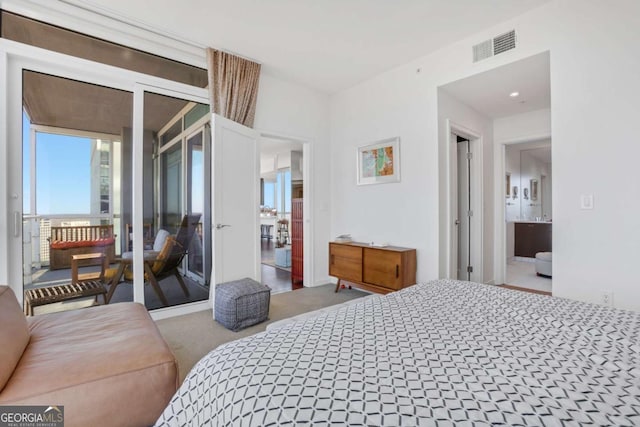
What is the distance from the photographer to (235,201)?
3404 millimetres

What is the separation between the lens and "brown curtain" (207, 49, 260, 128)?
335 centimetres

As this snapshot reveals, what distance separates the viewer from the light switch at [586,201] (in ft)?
7.82

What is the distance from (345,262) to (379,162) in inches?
56.3

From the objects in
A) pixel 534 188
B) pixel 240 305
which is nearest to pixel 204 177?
pixel 240 305

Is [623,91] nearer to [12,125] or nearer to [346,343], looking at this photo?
[346,343]

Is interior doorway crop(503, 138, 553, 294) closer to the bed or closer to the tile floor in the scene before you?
the tile floor

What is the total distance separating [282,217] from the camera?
31.3 ft

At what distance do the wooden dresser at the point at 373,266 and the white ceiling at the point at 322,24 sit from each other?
2.31m

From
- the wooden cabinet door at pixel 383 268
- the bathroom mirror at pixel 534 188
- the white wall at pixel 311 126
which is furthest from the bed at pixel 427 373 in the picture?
the bathroom mirror at pixel 534 188

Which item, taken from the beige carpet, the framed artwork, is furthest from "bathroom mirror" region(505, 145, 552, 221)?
the beige carpet

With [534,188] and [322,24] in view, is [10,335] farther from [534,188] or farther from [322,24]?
[534,188]

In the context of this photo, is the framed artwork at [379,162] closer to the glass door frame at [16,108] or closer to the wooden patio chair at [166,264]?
the wooden patio chair at [166,264]

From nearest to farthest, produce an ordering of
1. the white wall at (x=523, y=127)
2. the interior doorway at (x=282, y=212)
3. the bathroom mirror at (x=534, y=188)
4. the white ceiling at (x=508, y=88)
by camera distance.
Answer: the white ceiling at (x=508, y=88) → the white wall at (x=523, y=127) → the interior doorway at (x=282, y=212) → the bathroom mirror at (x=534, y=188)

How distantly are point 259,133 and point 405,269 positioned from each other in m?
2.47
